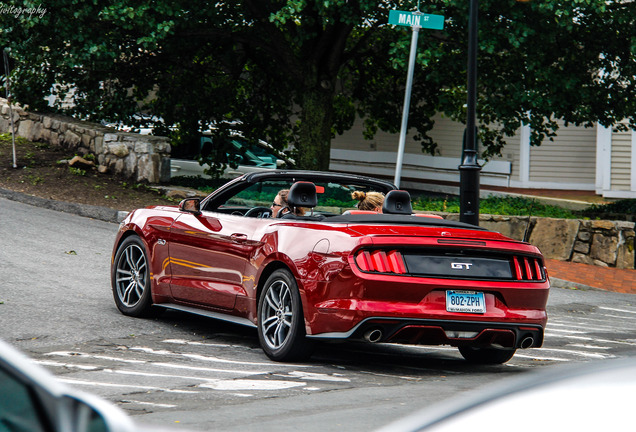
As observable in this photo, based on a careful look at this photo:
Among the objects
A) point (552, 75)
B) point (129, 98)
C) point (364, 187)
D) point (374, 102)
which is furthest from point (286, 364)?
point (374, 102)

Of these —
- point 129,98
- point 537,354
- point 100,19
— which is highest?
point 100,19

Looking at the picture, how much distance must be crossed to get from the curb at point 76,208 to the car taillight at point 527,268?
10.2 meters

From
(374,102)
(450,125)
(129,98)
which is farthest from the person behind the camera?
(450,125)

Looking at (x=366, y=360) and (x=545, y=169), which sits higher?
(x=545, y=169)

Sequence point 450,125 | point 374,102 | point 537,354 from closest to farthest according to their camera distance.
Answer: point 537,354 → point 374,102 → point 450,125

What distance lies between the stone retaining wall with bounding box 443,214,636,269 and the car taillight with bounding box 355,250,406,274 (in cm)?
1078

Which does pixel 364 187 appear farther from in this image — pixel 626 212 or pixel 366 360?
pixel 626 212

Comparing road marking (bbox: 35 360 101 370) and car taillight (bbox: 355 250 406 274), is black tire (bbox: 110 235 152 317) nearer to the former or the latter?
road marking (bbox: 35 360 101 370)

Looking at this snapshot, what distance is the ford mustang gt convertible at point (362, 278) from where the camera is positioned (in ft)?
22.0

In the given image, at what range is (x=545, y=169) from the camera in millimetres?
27781

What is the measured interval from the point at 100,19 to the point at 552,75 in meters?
8.53

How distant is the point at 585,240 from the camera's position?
17062 millimetres

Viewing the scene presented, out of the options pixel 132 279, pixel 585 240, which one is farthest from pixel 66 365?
pixel 585 240

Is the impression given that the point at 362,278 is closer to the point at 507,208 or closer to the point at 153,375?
the point at 153,375
